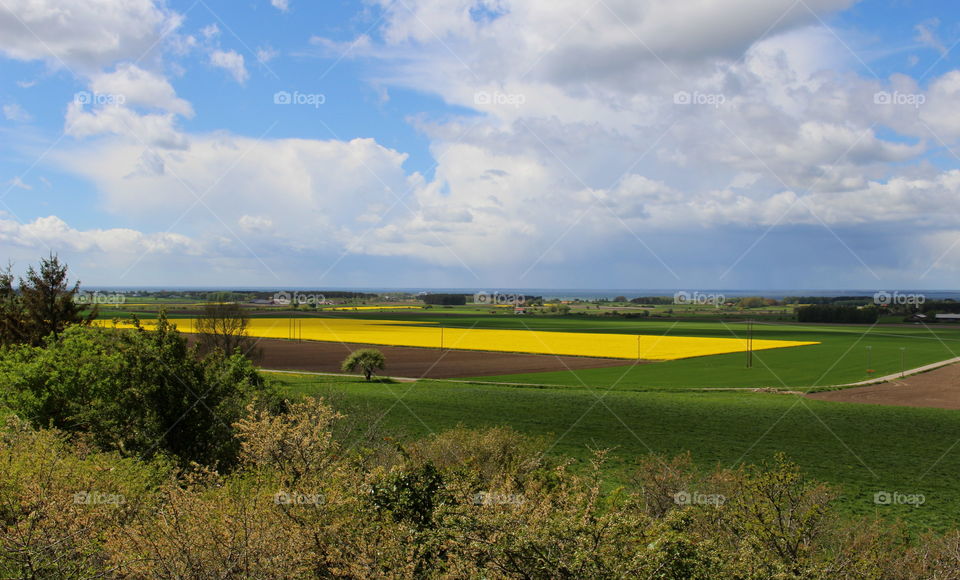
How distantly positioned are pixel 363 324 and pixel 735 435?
9760 cm

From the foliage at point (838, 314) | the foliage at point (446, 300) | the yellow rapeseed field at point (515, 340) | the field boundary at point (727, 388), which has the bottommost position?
the field boundary at point (727, 388)

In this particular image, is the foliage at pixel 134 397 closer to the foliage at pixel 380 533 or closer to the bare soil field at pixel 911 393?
the foliage at pixel 380 533

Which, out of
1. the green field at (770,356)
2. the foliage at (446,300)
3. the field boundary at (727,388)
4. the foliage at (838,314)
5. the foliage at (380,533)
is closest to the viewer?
the foliage at (380,533)

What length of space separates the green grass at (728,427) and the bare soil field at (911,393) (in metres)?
4.25

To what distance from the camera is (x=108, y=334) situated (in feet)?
95.9

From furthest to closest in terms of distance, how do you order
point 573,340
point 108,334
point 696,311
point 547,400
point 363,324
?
1. point 696,311
2. point 363,324
3. point 573,340
4. point 547,400
5. point 108,334

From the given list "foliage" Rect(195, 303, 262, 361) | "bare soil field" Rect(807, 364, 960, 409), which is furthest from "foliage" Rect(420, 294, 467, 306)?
"bare soil field" Rect(807, 364, 960, 409)

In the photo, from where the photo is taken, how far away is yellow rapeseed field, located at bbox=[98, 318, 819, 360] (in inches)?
3531

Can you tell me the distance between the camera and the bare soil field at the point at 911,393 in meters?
53.7

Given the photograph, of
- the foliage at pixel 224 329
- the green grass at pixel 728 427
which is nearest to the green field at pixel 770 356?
the green grass at pixel 728 427

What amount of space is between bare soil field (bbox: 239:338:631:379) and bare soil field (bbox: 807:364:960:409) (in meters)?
25.3

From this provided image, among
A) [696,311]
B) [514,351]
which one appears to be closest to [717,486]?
[514,351]

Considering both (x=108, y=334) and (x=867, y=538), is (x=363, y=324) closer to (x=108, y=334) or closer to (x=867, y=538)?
(x=108, y=334)

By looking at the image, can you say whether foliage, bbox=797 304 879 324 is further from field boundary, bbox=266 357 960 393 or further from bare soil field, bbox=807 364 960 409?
bare soil field, bbox=807 364 960 409
